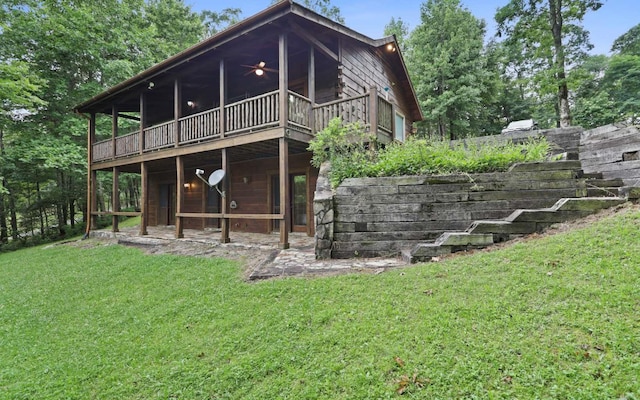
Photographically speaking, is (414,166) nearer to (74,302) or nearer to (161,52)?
(74,302)

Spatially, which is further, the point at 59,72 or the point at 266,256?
the point at 59,72

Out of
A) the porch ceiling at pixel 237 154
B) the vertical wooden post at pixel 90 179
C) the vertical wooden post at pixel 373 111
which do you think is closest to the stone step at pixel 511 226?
the vertical wooden post at pixel 373 111

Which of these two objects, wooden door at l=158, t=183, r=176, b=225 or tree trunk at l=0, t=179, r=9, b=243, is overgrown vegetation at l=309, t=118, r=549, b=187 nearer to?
wooden door at l=158, t=183, r=176, b=225

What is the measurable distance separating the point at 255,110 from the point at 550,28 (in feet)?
46.3

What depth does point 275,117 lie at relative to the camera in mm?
6492

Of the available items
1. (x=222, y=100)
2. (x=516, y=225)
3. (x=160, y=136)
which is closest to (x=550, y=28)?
(x=516, y=225)

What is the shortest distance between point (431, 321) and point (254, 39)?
7079 mm

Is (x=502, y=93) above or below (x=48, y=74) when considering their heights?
above

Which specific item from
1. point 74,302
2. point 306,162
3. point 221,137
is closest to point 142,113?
point 221,137

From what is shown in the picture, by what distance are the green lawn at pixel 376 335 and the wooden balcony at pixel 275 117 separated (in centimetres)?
401

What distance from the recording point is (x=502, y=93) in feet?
64.5

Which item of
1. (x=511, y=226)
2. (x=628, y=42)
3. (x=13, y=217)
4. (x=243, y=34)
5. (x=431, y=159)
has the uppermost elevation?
(x=628, y=42)

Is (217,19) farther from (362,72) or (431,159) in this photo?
(431,159)

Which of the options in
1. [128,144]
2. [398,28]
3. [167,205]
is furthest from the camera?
[398,28]
